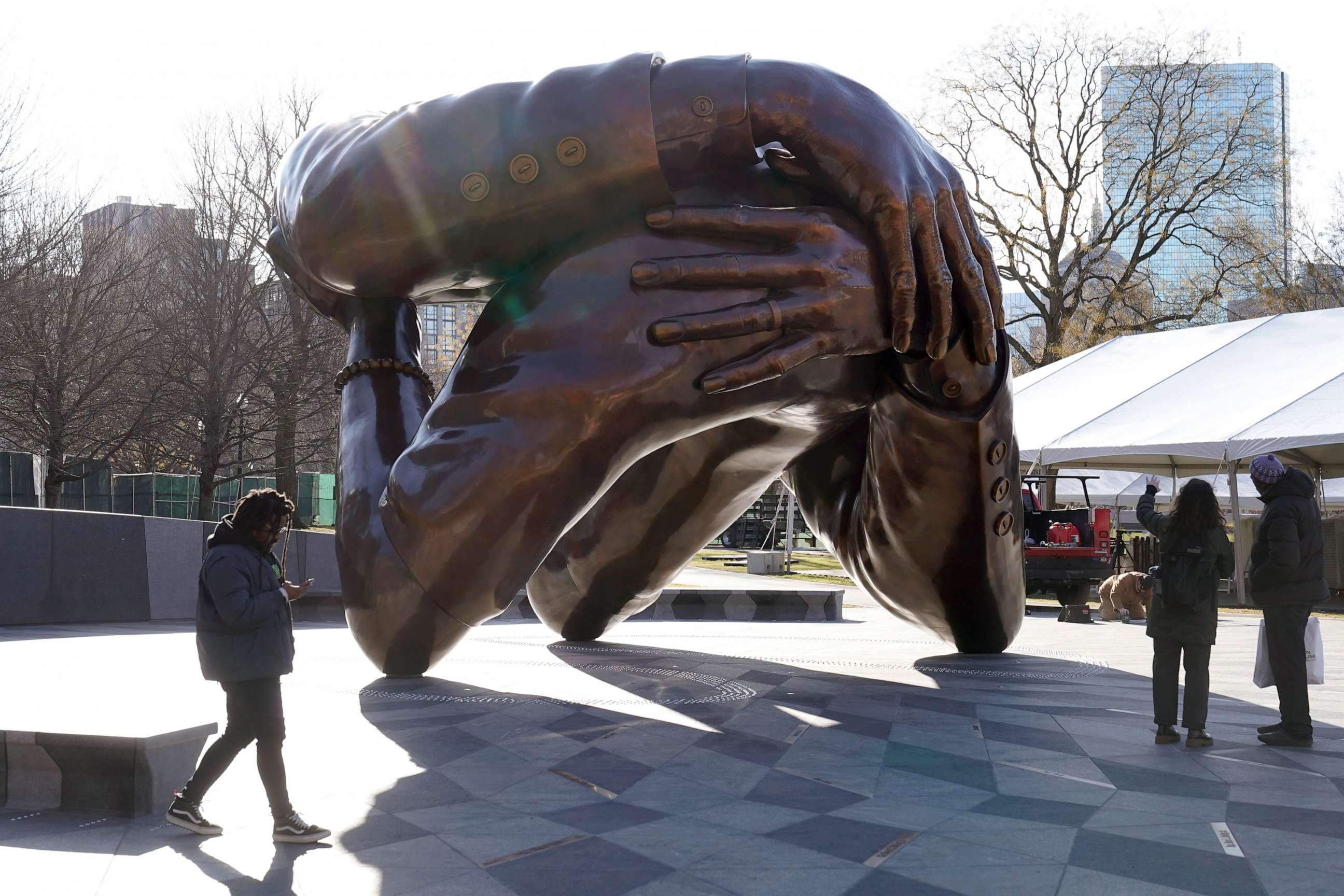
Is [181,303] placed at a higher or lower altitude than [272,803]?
higher

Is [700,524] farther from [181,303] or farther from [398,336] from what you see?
[181,303]

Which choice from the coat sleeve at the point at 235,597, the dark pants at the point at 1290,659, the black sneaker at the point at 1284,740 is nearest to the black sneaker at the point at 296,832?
the coat sleeve at the point at 235,597

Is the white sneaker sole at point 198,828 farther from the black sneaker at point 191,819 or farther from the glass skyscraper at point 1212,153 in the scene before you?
the glass skyscraper at point 1212,153

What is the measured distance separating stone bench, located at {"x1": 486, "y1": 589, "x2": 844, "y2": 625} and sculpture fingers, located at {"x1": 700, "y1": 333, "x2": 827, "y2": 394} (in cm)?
801

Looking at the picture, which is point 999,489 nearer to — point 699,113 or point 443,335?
point 699,113

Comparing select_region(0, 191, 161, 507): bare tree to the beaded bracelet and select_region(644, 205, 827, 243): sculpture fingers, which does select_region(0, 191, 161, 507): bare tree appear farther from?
select_region(644, 205, 827, 243): sculpture fingers

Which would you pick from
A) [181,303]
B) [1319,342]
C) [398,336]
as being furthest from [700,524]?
[181,303]

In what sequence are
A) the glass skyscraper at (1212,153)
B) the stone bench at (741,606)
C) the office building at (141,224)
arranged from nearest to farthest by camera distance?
the stone bench at (741,606) → the office building at (141,224) → the glass skyscraper at (1212,153)

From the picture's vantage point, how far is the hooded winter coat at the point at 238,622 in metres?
3.90

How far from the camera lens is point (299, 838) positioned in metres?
3.64

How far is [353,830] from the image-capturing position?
379 cm

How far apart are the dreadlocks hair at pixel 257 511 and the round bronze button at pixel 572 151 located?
5.35ft

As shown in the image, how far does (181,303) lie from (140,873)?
83.1 ft

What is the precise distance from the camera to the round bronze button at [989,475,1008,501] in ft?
19.6
